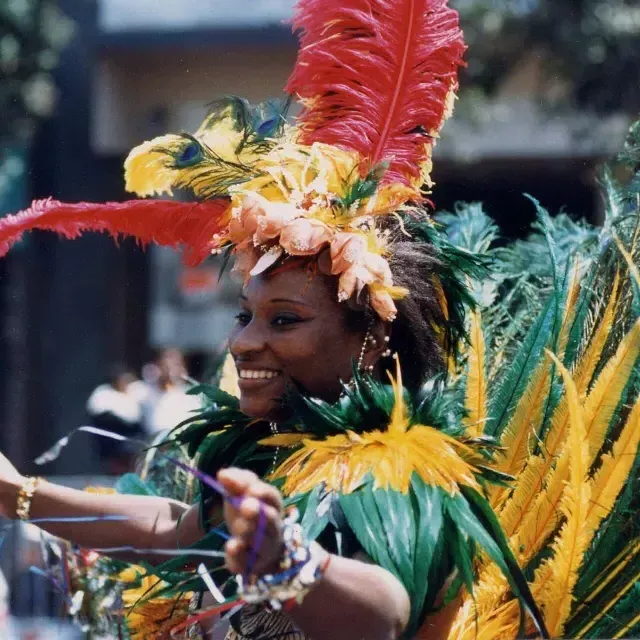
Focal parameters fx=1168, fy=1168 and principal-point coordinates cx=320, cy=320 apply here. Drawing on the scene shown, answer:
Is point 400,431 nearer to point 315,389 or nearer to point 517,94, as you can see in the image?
point 315,389

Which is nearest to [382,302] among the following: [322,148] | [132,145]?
[322,148]

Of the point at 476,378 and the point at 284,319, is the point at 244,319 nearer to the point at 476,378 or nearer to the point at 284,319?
the point at 284,319

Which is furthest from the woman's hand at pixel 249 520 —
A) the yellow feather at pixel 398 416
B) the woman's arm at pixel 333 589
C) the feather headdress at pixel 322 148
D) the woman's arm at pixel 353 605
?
the feather headdress at pixel 322 148

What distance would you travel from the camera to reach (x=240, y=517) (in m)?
1.71

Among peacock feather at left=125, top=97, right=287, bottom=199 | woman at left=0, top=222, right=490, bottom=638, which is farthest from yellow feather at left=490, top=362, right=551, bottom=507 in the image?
peacock feather at left=125, top=97, right=287, bottom=199

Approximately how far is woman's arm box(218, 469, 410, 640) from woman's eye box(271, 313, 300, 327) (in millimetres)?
661

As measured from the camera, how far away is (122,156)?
12.2m

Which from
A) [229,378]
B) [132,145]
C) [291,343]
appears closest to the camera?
[291,343]

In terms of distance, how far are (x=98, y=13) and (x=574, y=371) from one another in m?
10.0

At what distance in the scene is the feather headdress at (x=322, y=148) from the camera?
2.63 metres

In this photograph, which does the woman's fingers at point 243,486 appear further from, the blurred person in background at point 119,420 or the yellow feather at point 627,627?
the blurred person in background at point 119,420

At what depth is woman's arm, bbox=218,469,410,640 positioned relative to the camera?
5.62ft

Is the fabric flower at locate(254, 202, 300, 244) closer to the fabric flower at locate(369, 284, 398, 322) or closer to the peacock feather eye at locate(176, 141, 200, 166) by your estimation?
the fabric flower at locate(369, 284, 398, 322)

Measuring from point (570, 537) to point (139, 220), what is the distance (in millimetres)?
1313
